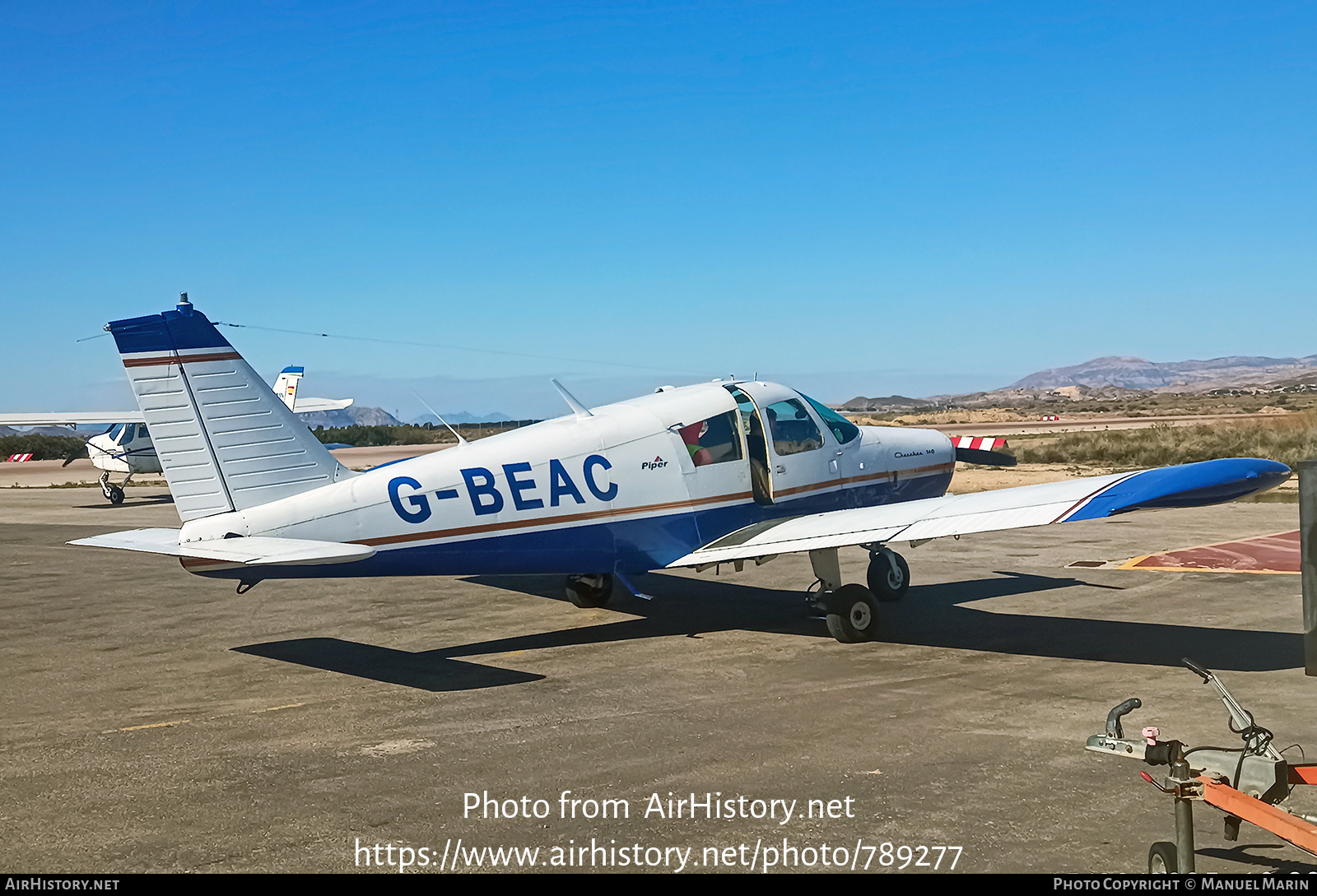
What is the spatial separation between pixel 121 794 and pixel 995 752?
5749mm

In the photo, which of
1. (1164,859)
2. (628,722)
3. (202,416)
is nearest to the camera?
(1164,859)

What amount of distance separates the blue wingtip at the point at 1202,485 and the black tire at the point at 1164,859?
4065 millimetres

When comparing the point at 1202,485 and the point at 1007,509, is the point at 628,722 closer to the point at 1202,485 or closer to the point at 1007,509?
the point at 1007,509

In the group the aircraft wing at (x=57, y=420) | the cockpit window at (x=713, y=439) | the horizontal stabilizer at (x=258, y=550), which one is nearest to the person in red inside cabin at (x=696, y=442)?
the cockpit window at (x=713, y=439)

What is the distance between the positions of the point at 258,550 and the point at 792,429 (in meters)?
6.15

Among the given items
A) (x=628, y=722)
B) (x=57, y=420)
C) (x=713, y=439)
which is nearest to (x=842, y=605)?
(x=713, y=439)

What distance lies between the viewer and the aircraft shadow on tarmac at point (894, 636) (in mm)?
9789

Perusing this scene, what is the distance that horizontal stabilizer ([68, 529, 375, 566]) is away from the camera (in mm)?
8812

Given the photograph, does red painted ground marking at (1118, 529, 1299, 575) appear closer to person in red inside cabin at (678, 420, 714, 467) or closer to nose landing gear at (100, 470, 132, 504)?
person in red inside cabin at (678, 420, 714, 467)

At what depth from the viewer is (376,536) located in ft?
32.1

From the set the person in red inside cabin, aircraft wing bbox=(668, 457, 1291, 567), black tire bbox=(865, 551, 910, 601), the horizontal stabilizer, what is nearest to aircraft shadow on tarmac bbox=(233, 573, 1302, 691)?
black tire bbox=(865, 551, 910, 601)

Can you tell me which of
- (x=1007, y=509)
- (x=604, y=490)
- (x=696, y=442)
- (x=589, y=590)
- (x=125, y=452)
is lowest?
(x=589, y=590)

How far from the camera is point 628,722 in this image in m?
8.05

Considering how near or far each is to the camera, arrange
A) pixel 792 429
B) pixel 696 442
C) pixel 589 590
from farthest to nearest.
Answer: pixel 589 590 < pixel 792 429 < pixel 696 442
